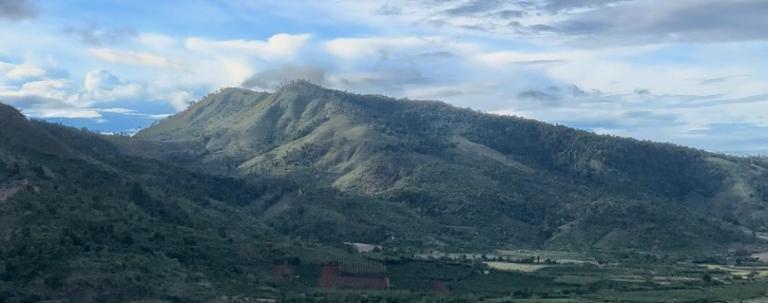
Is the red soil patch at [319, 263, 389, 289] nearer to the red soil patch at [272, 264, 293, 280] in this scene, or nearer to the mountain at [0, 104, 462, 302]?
the mountain at [0, 104, 462, 302]

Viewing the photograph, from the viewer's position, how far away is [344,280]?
15425 cm

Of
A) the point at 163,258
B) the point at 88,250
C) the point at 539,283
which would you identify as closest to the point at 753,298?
the point at 539,283

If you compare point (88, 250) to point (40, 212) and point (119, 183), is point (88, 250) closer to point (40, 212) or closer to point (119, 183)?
point (40, 212)

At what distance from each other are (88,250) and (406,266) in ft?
180

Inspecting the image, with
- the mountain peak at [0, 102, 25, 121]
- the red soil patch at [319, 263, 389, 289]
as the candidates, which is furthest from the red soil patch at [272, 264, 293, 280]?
the mountain peak at [0, 102, 25, 121]

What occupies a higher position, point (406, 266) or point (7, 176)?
point (7, 176)

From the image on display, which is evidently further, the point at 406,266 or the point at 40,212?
the point at 406,266

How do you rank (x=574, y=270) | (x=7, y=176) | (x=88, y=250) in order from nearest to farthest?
(x=88, y=250) < (x=7, y=176) < (x=574, y=270)

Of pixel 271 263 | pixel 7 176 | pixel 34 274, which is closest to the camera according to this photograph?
pixel 34 274

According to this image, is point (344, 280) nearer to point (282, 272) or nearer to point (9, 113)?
point (282, 272)

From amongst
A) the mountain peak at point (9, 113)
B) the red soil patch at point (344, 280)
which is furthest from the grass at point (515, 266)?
the mountain peak at point (9, 113)

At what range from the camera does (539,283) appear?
169m

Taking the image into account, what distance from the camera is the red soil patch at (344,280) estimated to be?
152 meters

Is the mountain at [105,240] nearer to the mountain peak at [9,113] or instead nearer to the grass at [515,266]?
the mountain peak at [9,113]
